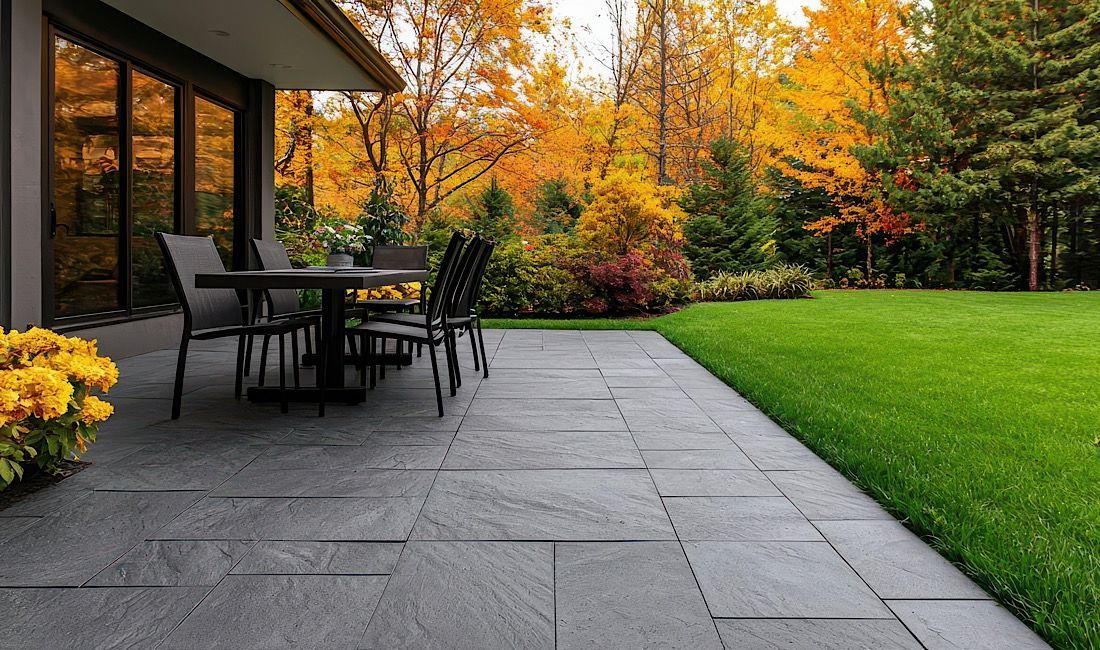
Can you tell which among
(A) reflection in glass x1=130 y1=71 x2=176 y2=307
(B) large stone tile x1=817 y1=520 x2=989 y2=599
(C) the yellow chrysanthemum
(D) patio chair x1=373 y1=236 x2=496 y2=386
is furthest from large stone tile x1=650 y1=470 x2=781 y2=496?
(A) reflection in glass x1=130 y1=71 x2=176 y2=307

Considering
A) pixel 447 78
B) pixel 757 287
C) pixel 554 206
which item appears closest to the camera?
pixel 757 287

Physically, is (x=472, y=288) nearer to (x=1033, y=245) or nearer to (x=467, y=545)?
(x=467, y=545)

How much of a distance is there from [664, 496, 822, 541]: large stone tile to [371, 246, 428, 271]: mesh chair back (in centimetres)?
461

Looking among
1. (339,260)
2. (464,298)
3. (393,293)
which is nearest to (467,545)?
(464,298)

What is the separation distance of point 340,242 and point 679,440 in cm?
488

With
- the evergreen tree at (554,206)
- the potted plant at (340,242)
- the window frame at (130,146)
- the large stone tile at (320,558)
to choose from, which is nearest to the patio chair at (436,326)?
the potted plant at (340,242)

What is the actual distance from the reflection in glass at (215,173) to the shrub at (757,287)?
7.76m

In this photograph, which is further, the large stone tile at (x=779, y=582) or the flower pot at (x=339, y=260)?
the flower pot at (x=339, y=260)

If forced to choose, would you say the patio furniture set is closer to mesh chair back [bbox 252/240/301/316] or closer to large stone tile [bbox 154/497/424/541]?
mesh chair back [bbox 252/240/301/316]

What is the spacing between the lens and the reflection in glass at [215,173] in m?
7.18

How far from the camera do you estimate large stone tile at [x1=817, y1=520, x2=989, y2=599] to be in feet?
6.04

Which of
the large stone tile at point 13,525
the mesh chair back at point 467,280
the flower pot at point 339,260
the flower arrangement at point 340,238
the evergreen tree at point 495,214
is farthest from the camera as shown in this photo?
the evergreen tree at point 495,214

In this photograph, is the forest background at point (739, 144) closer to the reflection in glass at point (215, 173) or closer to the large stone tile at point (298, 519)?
the reflection in glass at point (215, 173)

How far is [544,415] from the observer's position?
3.89m
